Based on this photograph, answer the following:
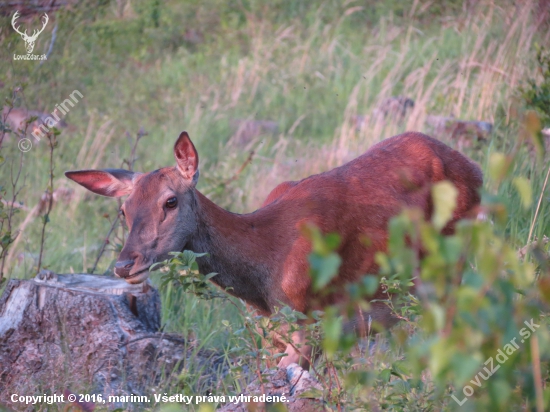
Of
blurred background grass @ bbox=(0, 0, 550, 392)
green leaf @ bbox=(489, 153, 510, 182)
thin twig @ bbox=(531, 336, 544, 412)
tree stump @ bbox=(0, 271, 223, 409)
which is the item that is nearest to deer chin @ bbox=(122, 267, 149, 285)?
tree stump @ bbox=(0, 271, 223, 409)

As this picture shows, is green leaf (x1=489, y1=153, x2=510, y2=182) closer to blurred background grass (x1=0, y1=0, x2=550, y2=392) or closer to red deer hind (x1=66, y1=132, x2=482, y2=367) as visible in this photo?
red deer hind (x1=66, y1=132, x2=482, y2=367)

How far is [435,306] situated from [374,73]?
9.64 metres

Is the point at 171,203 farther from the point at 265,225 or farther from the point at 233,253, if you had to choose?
the point at 265,225

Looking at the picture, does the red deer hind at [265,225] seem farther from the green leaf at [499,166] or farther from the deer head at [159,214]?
the green leaf at [499,166]

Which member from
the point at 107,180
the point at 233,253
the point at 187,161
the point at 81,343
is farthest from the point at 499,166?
the point at 107,180

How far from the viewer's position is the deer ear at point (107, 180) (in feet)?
17.5

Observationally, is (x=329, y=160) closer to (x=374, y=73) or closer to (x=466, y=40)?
(x=374, y=73)

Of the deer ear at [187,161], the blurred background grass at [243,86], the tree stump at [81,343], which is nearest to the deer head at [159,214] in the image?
the deer ear at [187,161]

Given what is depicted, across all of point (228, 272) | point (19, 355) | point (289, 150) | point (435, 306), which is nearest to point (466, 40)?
point (289, 150)

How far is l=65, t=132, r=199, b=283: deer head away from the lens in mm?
4648

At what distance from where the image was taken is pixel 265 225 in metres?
5.06

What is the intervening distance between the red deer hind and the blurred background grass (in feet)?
2.81

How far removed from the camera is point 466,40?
1108cm

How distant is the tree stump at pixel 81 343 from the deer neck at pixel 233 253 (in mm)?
576
